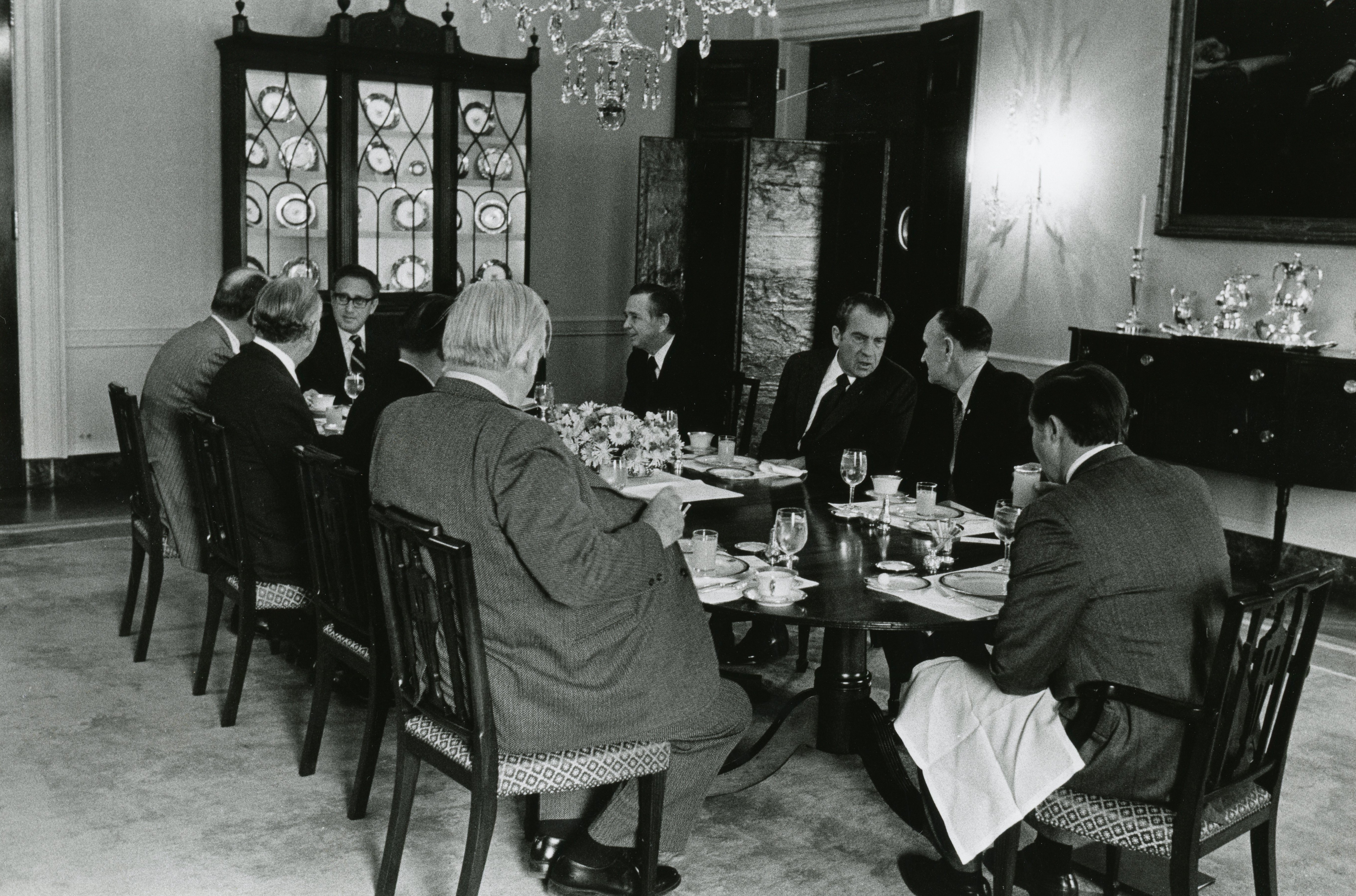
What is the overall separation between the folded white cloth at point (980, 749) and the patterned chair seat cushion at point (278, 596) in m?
1.88

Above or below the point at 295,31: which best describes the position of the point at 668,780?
below

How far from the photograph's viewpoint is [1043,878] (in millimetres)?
2992

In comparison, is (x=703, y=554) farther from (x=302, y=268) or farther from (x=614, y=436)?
(x=302, y=268)

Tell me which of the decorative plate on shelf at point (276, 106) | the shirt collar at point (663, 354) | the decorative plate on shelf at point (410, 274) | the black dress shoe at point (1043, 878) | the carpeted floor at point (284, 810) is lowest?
the carpeted floor at point (284, 810)

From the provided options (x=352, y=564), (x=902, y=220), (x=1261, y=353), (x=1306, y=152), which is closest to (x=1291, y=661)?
(x=352, y=564)

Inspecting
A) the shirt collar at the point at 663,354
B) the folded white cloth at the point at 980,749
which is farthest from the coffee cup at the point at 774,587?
the shirt collar at the point at 663,354

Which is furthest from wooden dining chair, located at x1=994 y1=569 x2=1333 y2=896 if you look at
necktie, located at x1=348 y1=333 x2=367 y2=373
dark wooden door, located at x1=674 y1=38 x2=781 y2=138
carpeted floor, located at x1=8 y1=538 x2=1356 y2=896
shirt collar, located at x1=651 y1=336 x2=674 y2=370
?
dark wooden door, located at x1=674 y1=38 x2=781 y2=138

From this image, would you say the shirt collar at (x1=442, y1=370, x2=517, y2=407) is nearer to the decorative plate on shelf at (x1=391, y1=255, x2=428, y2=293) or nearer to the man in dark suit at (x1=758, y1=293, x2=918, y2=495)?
the man in dark suit at (x1=758, y1=293, x2=918, y2=495)

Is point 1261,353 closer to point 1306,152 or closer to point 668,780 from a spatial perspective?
point 1306,152

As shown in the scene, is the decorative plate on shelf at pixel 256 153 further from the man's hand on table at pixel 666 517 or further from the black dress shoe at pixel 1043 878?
the black dress shoe at pixel 1043 878

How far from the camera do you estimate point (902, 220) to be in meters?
7.71

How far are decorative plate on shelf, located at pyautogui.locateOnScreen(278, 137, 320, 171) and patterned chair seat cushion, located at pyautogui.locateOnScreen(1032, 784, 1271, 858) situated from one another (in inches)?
219

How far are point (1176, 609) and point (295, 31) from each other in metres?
6.24

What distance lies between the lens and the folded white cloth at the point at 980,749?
262 centimetres
